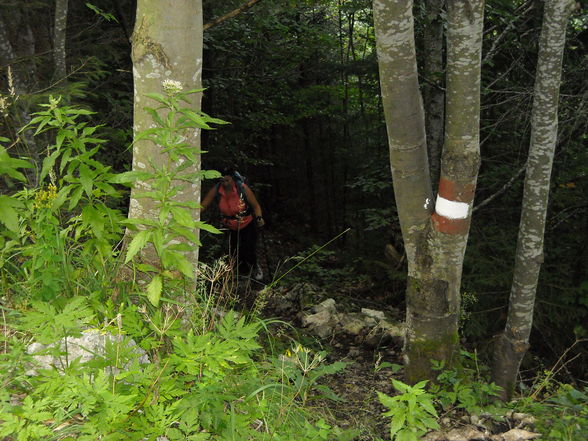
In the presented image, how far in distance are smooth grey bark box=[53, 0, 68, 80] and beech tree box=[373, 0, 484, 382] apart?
13.0 feet

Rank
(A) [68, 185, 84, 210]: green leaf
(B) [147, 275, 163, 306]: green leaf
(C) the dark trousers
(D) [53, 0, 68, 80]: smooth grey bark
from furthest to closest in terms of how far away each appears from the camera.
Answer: (C) the dark trousers
(D) [53, 0, 68, 80]: smooth grey bark
(A) [68, 185, 84, 210]: green leaf
(B) [147, 275, 163, 306]: green leaf

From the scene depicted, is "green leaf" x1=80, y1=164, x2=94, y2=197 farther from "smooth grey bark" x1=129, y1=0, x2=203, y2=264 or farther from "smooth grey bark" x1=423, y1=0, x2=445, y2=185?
"smooth grey bark" x1=423, y1=0, x2=445, y2=185

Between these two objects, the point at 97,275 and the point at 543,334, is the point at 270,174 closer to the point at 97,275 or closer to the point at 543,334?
the point at 543,334

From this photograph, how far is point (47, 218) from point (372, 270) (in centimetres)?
707

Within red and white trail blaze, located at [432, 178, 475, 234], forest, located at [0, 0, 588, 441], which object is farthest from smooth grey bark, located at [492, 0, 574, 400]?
red and white trail blaze, located at [432, 178, 475, 234]

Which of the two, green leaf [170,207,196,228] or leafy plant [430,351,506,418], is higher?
green leaf [170,207,196,228]

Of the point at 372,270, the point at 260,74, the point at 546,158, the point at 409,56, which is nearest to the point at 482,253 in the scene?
the point at 372,270

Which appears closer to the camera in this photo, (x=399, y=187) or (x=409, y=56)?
(x=409, y=56)

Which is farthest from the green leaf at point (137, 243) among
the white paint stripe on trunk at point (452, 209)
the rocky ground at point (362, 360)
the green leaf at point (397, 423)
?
the white paint stripe on trunk at point (452, 209)

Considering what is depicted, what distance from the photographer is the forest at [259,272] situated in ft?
7.23

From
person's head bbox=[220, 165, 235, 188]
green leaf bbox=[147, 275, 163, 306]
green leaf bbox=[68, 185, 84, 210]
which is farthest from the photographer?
person's head bbox=[220, 165, 235, 188]

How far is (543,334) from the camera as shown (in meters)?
6.88

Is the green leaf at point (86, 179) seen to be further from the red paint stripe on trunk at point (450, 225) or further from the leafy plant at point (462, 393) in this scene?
the leafy plant at point (462, 393)

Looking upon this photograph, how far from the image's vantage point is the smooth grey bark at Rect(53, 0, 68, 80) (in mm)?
5539
